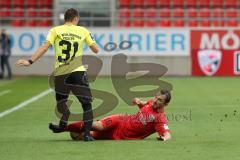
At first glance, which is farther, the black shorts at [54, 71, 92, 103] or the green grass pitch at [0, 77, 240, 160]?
the black shorts at [54, 71, 92, 103]

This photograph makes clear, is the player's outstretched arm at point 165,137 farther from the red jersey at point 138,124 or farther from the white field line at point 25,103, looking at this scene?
the white field line at point 25,103

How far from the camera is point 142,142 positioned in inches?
454

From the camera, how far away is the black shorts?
458 inches

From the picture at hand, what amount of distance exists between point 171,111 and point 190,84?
29.5 feet

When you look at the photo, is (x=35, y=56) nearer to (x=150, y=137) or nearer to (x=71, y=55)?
(x=71, y=55)

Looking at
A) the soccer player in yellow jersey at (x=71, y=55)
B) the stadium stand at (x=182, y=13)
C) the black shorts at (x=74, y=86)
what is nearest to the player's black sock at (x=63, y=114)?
the soccer player in yellow jersey at (x=71, y=55)

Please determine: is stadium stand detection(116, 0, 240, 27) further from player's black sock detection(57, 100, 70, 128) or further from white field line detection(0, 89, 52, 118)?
player's black sock detection(57, 100, 70, 128)

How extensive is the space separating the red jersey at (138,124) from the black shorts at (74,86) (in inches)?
19.2

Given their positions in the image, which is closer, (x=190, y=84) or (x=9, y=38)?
(x=190, y=84)

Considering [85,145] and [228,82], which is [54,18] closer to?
[228,82]

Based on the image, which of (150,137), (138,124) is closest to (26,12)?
(150,137)

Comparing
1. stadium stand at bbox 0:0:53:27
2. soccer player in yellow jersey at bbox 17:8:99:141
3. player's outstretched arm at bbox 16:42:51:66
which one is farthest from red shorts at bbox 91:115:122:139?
stadium stand at bbox 0:0:53:27

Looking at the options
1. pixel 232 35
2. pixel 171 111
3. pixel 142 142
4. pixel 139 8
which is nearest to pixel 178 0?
pixel 139 8

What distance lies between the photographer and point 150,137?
12.4 metres
